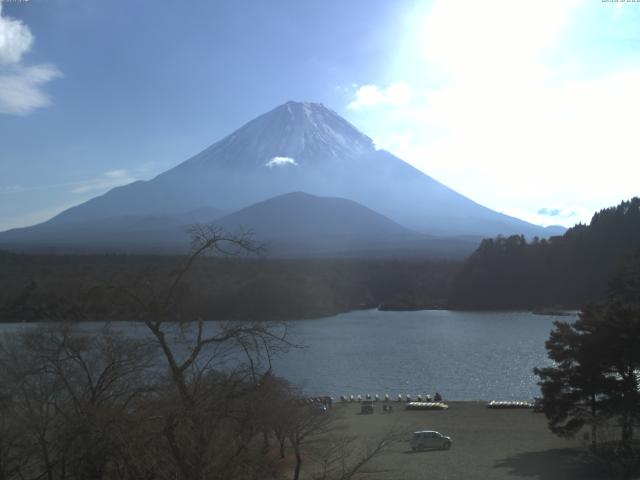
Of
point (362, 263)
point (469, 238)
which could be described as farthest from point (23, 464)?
point (469, 238)

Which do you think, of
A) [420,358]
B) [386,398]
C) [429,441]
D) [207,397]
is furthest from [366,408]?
[207,397]

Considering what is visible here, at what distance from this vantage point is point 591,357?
9.43m

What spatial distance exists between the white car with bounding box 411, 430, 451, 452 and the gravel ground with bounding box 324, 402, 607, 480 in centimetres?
14

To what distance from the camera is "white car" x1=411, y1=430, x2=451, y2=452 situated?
1050 centimetres

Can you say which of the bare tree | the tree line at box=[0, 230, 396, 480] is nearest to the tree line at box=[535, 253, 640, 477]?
the tree line at box=[0, 230, 396, 480]

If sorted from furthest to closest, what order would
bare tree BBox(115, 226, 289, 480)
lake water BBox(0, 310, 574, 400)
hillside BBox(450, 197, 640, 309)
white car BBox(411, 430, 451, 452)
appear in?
hillside BBox(450, 197, 640, 309)
lake water BBox(0, 310, 574, 400)
white car BBox(411, 430, 451, 452)
bare tree BBox(115, 226, 289, 480)

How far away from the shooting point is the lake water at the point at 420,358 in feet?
57.7

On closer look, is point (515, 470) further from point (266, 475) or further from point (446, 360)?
point (446, 360)

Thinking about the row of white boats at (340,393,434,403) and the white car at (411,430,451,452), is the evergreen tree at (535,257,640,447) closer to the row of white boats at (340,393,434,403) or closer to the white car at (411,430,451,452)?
the white car at (411,430,451,452)

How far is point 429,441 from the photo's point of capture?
10.5 m

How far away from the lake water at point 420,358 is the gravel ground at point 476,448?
204 centimetres

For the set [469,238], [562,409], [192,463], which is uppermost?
[469,238]

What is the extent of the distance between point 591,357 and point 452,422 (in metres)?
4.26

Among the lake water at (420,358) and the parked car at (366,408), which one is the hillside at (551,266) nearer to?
the lake water at (420,358)
